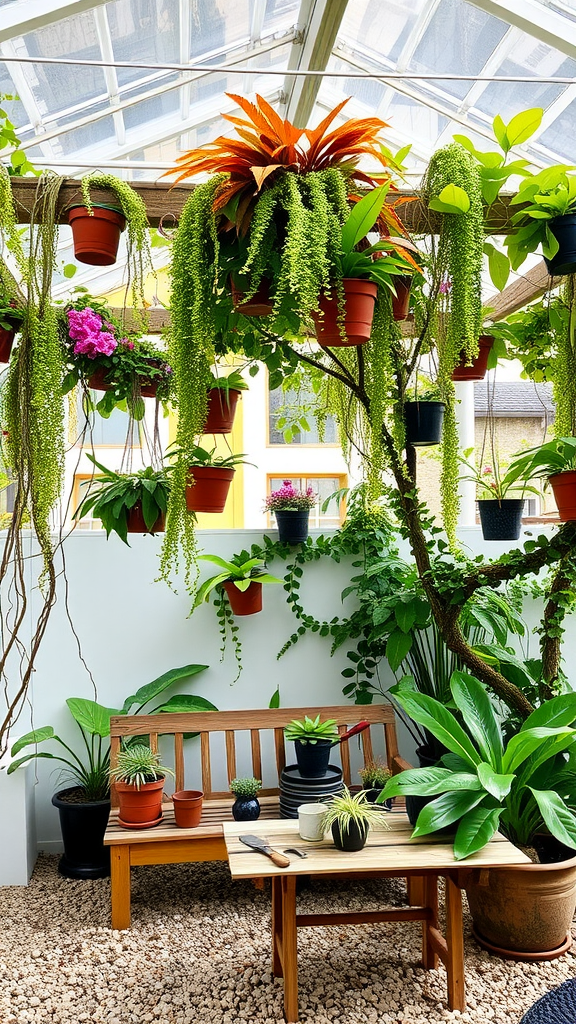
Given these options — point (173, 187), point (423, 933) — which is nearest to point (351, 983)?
point (423, 933)

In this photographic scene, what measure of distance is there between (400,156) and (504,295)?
1.19 meters

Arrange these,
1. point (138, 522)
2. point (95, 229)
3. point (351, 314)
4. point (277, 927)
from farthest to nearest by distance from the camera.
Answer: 1. point (138, 522)
2. point (277, 927)
3. point (95, 229)
4. point (351, 314)

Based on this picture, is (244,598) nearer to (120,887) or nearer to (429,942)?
(120,887)

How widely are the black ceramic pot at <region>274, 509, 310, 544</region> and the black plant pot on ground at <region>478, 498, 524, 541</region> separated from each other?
0.82 metres

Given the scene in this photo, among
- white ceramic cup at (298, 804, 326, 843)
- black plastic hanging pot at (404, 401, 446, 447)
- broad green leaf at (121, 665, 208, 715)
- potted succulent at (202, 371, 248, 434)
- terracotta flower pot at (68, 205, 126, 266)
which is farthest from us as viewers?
broad green leaf at (121, 665, 208, 715)

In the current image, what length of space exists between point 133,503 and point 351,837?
145cm

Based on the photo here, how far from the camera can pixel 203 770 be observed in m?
3.47

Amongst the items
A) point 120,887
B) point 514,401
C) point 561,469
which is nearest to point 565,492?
point 561,469

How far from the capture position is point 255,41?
4.32 metres

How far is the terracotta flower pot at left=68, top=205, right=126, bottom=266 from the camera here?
2.17 m

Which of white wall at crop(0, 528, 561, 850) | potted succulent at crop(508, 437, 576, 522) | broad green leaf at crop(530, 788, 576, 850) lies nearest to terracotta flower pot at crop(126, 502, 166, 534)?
white wall at crop(0, 528, 561, 850)

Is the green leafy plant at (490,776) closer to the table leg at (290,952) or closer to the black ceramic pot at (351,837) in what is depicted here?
the black ceramic pot at (351,837)

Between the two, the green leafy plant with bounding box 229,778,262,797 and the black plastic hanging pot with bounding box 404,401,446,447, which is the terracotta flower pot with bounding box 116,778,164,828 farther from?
the black plastic hanging pot with bounding box 404,401,446,447

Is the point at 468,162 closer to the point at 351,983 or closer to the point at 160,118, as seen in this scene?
the point at 351,983
